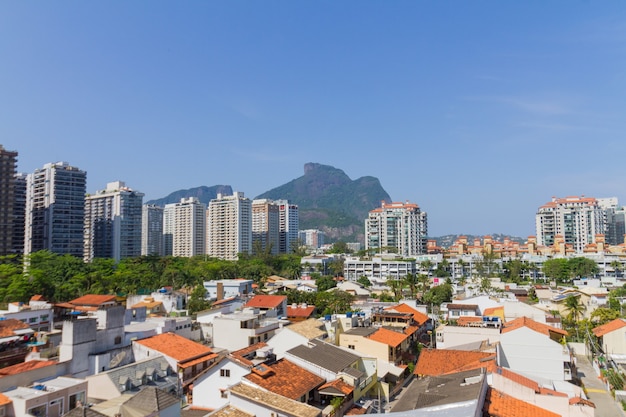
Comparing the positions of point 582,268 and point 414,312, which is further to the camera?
point 582,268

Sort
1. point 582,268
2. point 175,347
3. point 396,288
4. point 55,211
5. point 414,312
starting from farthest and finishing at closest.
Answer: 1. point 55,211
2. point 582,268
3. point 396,288
4. point 414,312
5. point 175,347

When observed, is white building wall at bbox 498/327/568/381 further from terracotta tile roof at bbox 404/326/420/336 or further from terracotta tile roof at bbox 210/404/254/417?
terracotta tile roof at bbox 210/404/254/417

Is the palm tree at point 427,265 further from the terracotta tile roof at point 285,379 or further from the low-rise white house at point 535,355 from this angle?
the terracotta tile roof at point 285,379

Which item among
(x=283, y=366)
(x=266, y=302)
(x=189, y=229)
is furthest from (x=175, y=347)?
(x=189, y=229)

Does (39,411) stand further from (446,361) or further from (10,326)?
(446,361)

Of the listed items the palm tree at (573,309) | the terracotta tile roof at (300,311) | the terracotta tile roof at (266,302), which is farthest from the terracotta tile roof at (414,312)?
the palm tree at (573,309)

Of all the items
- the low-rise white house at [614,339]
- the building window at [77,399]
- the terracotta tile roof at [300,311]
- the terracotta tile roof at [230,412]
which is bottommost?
the low-rise white house at [614,339]

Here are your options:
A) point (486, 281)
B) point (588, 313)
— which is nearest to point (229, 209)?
point (486, 281)

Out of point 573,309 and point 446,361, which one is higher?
point 446,361
